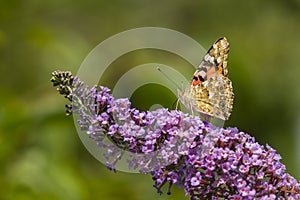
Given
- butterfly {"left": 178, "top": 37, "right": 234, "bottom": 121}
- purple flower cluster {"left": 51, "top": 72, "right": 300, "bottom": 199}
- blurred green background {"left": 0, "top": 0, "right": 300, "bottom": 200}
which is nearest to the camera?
purple flower cluster {"left": 51, "top": 72, "right": 300, "bottom": 199}

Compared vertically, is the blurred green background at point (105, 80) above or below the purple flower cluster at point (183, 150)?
above

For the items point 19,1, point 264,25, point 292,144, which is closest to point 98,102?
point 19,1

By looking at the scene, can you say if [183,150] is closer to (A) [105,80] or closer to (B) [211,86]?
(B) [211,86]

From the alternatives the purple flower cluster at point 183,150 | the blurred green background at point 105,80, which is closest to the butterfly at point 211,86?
the purple flower cluster at point 183,150

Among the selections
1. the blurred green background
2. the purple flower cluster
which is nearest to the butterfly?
the purple flower cluster

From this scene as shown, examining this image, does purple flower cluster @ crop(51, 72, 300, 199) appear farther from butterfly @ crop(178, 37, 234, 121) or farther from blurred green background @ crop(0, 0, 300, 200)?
blurred green background @ crop(0, 0, 300, 200)

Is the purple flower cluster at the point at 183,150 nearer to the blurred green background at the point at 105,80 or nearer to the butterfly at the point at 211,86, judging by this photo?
the butterfly at the point at 211,86
